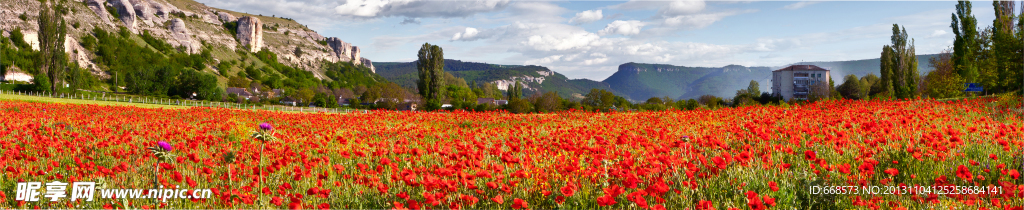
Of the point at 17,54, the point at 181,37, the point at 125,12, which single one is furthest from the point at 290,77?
the point at 17,54

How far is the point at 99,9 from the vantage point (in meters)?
146

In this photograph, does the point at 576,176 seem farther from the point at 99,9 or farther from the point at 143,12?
the point at 143,12

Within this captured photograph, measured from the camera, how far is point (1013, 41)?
967 inches

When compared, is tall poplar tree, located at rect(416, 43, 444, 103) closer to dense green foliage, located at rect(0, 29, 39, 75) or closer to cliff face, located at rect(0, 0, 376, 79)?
dense green foliage, located at rect(0, 29, 39, 75)

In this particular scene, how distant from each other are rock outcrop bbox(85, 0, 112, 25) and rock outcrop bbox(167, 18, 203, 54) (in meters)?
17.9

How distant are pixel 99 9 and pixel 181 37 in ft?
81.8

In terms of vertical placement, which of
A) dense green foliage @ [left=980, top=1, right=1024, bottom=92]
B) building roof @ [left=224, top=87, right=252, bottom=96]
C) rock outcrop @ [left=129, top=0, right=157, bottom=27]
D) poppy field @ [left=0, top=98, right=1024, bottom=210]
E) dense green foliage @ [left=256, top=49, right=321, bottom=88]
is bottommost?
poppy field @ [left=0, top=98, right=1024, bottom=210]

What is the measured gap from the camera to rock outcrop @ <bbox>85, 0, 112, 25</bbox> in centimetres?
14551

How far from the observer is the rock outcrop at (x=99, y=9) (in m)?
146

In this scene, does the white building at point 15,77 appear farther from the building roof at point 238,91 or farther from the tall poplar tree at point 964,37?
the tall poplar tree at point 964,37

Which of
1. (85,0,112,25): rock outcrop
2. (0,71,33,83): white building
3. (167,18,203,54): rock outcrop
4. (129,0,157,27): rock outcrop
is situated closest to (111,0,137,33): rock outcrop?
(85,0,112,25): rock outcrop

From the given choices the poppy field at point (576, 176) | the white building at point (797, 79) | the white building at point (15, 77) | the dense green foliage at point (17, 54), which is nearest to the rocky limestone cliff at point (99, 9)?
the dense green foliage at point (17, 54)

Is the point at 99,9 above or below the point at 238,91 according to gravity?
above

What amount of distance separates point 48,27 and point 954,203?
3371 inches
